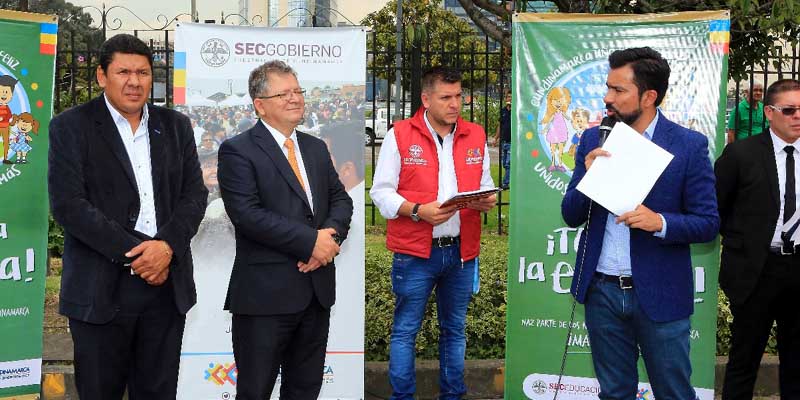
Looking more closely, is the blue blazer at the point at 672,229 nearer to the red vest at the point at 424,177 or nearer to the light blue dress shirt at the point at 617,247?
the light blue dress shirt at the point at 617,247

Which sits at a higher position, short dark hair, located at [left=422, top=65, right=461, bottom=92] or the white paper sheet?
short dark hair, located at [left=422, top=65, right=461, bottom=92]

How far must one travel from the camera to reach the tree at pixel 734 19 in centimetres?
570

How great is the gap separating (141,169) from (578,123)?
254 centimetres

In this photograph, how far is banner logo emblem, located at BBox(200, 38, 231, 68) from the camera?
206 inches

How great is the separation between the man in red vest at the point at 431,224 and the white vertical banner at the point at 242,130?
30 centimetres

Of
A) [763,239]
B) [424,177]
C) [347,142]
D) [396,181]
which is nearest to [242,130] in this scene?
[347,142]

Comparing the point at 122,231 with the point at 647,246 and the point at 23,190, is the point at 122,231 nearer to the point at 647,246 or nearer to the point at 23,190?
the point at 23,190

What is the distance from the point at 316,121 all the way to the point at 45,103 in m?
1.52

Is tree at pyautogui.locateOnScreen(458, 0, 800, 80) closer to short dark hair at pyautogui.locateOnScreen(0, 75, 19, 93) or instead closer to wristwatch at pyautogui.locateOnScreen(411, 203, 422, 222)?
wristwatch at pyautogui.locateOnScreen(411, 203, 422, 222)

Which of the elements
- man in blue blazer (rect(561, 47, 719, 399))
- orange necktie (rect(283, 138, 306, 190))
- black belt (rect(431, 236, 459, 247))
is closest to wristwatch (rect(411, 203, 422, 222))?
black belt (rect(431, 236, 459, 247))

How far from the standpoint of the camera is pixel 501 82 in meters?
8.41

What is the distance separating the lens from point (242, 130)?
5.32 metres

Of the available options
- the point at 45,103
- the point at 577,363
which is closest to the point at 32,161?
the point at 45,103

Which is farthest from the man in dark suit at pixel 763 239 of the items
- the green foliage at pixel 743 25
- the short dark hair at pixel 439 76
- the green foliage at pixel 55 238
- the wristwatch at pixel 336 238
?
the green foliage at pixel 55 238
